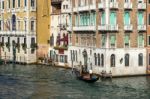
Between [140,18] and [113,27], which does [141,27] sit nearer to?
[140,18]

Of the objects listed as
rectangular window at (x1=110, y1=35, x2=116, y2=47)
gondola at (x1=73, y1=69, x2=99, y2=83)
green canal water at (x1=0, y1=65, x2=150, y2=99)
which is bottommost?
green canal water at (x1=0, y1=65, x2=150, y2=99)

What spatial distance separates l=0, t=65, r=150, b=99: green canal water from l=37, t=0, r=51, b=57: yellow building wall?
1188 cm

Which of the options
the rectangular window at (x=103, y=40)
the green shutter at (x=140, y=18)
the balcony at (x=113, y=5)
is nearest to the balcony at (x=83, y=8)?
the rectangular window at (x=103, y=40)

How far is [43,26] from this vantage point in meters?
68.2

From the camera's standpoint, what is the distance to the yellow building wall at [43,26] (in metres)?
67.4

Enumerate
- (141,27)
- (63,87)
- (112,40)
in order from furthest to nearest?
1. (141,27)
2. (112,40)
3. (63,87)

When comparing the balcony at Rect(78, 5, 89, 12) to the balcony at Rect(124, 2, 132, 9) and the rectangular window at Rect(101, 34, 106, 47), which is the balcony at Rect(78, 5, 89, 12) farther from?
the balcony at Rect(124, 2, 132, 9)

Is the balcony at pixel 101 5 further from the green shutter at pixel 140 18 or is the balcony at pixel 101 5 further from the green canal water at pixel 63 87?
the green canal water at pixel 63 87

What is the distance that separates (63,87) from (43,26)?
24731mm

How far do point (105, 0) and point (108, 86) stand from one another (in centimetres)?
995

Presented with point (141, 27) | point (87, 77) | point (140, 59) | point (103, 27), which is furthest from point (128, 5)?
point (87, 77)

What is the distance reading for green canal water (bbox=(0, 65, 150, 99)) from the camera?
40.2 meters

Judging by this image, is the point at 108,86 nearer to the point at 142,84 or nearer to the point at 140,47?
the point at 142,84

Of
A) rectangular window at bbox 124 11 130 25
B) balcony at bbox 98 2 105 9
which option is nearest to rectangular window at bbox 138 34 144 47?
rectangular window at bbox 124 11 130 25
